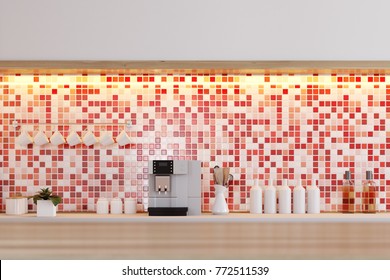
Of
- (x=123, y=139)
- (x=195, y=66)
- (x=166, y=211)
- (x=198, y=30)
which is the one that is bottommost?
(x=166, y=211)

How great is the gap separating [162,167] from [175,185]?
0.11 m

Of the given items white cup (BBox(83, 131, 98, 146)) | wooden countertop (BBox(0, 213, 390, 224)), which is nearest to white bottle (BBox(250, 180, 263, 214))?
wooden countertop (BBox(0, 213, 390, 224))

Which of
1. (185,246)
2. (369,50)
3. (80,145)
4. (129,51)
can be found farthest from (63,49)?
(369,50)

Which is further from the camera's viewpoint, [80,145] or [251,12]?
[80,145]

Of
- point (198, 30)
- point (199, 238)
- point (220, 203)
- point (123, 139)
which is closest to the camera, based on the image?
point (199, 238)

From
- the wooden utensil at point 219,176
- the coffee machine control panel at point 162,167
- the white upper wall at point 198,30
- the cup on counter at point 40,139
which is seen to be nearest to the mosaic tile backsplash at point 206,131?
the cup on counter at point 40,139

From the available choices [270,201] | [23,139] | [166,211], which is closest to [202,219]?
[166,211]

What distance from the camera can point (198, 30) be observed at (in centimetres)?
285

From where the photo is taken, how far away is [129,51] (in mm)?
2855

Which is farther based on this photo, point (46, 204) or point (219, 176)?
point (219, 176)

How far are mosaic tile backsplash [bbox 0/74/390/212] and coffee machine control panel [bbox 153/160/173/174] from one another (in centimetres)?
26

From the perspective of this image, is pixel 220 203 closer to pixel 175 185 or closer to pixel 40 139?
pixel 175 185

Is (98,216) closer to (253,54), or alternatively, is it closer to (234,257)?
(234,257)

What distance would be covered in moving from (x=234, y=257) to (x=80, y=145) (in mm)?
1026
